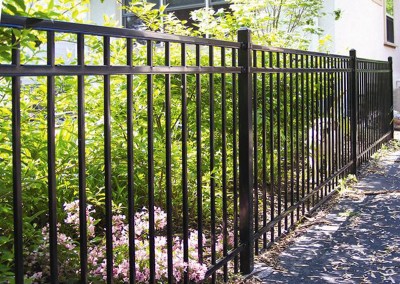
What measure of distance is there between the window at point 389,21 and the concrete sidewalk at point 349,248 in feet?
36.0

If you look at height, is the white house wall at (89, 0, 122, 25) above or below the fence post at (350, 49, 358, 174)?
above

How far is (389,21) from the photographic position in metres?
16.0

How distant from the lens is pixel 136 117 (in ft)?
12.1

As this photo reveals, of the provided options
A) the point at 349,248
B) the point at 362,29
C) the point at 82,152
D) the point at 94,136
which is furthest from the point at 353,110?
the point at 362,29

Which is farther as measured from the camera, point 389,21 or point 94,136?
point 389,21

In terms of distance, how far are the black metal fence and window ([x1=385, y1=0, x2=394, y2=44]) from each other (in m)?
11.2

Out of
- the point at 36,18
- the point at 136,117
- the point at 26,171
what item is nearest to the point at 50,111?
the point at 36,18

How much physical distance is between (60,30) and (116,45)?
1.95 meters

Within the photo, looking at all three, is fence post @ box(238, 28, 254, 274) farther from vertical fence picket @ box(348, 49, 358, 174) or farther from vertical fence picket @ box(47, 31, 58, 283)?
vertical fence picket @ box(348, 49, 358, 174)

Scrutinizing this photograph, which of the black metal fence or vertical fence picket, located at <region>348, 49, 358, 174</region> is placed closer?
the black metal fence

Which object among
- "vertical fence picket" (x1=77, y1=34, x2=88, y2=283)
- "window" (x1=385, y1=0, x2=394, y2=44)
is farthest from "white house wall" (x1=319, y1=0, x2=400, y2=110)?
"vertical fence picket" (x1=77, y1=34, x2=88, y2=283)

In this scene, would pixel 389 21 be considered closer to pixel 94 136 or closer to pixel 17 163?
pixel 94 136

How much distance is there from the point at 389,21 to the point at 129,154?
15.2m

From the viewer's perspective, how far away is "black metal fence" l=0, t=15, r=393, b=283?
80.1 inches
